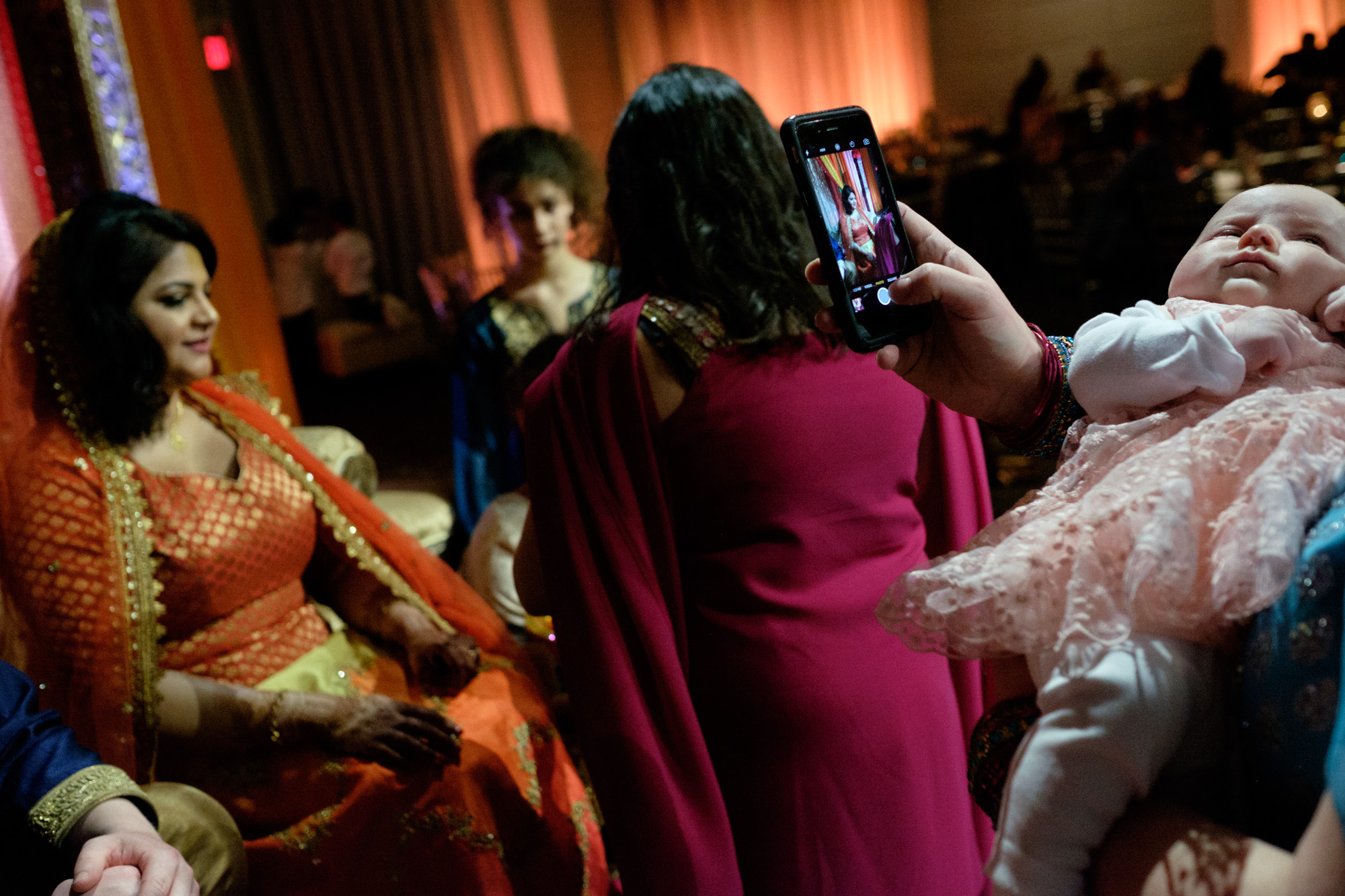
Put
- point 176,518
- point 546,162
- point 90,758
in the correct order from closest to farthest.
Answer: point 90,758 < point 176,518 < point 546,162

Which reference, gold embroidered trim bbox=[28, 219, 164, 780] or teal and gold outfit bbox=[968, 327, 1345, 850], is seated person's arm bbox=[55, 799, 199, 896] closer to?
gold embroidered trim bbox=[28, 219, 164, 780]

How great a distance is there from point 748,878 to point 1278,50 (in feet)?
30.1

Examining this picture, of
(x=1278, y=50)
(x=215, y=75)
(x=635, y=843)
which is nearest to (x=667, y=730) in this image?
(x=635, y=843)

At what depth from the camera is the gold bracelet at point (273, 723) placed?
59.0 inches

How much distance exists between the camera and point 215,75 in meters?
7.49

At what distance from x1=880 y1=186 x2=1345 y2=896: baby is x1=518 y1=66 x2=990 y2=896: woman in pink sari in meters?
0.51

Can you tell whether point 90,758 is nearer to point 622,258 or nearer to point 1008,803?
point 622,258

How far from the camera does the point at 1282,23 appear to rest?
805 centimetres

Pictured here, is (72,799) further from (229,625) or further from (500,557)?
(500,557)

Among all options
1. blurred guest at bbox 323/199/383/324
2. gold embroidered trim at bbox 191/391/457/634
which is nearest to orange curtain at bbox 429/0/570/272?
blurred guest at bbox 323/199/383/324

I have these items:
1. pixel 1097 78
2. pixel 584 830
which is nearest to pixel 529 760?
pixel 584 830

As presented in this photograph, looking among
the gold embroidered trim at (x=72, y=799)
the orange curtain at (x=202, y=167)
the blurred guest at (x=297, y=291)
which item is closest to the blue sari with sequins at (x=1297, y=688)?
the gold embroidered trim at (x=72, y=799)

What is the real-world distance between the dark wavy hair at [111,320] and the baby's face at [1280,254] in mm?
1514

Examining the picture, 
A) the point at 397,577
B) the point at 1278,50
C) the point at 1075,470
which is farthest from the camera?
the point at 1278,50
